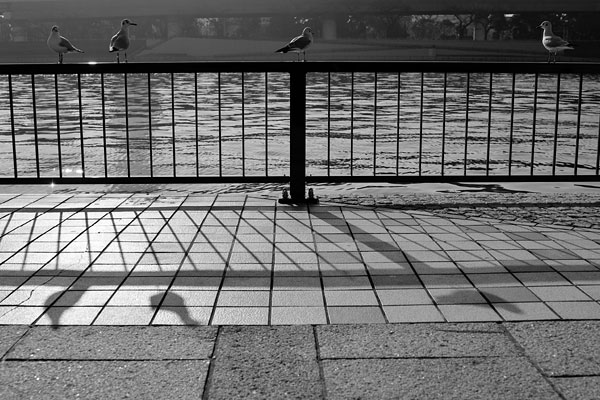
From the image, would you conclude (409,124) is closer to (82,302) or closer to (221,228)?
(221,228)

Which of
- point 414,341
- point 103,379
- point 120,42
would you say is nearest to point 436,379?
point 414,341

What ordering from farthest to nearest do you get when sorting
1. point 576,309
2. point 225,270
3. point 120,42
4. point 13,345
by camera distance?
point 120,42 → point 225,270 → point 576,309 → point 13,345

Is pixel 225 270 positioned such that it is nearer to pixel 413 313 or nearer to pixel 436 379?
pixel 413 313

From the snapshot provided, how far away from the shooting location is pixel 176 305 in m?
4.61

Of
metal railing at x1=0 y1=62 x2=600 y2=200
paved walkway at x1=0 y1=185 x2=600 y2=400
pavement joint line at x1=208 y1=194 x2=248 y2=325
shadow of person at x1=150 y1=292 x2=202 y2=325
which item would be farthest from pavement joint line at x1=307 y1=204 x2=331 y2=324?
metal railing at x1=0 y1=62 x2=600 y2=200

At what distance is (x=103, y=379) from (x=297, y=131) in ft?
13.6

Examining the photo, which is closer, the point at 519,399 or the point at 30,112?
the point at 519,399

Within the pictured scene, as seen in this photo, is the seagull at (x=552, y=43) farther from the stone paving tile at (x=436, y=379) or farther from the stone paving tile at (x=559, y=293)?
the stone paving tile at (x=436, y=379)

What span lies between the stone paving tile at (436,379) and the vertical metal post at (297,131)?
3.79 meters

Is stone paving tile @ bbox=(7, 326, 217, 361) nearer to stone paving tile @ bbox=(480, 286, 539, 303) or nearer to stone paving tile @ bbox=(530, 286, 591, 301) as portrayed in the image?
stone paving tile @ bbox=(480, 286, 539, 303)

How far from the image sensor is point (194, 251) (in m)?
5.76

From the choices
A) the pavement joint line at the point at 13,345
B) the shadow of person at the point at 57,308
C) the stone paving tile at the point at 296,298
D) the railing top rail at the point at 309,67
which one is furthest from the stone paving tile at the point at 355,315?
the railing top rail at the point at 309,67

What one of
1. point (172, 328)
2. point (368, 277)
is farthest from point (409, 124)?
point (172, 328)

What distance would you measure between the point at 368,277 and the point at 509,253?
1149 millimetres
